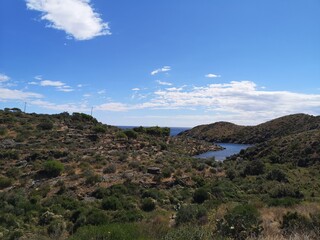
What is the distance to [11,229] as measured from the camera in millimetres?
14352

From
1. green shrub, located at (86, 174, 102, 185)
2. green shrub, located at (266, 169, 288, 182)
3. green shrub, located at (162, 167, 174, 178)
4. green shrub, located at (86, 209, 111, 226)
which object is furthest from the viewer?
green shrub, located at (266, 169, 288, 182)

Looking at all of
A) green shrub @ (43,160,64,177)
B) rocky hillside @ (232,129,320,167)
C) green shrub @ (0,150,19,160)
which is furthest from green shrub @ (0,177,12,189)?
rocky hillside @ (232,129,320,167)

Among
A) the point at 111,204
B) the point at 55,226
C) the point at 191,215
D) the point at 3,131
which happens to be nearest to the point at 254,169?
the point at 111,204

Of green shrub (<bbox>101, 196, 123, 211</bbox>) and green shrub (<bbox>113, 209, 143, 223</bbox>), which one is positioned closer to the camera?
green shrub (<bbox>113, 209, 143, 223</bbox>)

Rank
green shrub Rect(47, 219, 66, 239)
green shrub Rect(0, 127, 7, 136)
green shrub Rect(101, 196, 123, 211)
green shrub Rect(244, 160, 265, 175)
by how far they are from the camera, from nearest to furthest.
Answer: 1. green shrub Rect(47, 219, 66, 239)
2. green shrub Rect(101, 196, 123, 211)
3. green shrub Rect(244, 160, 265, 175)
4. green shrub Rect(0, 127, 7, 136)

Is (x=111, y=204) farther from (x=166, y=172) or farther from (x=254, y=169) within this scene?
(x=254, y=169)

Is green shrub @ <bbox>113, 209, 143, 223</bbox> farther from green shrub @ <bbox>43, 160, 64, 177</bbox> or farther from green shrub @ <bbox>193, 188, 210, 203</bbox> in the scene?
Answer: green shrub @ <bbox>43, 160, 64, 177</bbox>

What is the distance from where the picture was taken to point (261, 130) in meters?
113

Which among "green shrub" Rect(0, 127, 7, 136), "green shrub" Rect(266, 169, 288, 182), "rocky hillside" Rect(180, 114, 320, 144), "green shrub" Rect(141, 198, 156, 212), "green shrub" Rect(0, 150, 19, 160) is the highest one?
"rocky hillside" Rect(180, 114, 320, 144)

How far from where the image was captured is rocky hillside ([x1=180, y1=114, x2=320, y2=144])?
95850 millimetres

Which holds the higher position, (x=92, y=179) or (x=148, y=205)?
(x=92, y=179)

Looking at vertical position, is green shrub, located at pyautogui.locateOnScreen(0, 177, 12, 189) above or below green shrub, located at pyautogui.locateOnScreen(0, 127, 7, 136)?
below

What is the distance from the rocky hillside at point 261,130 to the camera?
95.8m

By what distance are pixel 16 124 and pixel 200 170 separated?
24410mm
